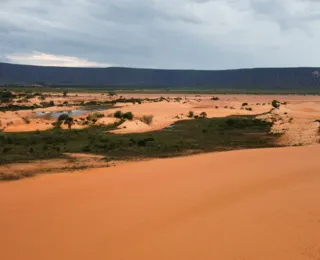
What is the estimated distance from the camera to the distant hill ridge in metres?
167

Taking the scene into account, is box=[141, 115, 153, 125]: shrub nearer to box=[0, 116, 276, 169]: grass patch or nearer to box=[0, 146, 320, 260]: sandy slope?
box=[0, 116, 276, 169]: grass patch

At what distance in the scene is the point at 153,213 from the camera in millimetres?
7695

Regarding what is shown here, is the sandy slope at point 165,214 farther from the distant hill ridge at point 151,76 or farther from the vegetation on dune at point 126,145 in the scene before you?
the distant hill ridge at point 151,76

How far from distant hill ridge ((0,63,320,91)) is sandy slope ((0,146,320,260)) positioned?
156m

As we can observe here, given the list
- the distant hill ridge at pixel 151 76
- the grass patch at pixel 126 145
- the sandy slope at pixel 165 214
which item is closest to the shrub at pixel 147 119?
the grass patch at pixel 126 145

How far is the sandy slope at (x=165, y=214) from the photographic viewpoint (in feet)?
19.7

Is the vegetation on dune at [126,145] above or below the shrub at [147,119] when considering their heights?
above

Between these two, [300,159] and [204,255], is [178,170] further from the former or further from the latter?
[204,255]

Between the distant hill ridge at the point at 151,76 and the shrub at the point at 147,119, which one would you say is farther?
the distant hill ridge at the point at 151,76

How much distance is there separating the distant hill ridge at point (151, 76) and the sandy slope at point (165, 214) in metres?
156

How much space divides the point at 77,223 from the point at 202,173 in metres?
4.74

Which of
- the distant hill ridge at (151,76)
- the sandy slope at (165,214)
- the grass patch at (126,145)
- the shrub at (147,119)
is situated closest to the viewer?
the sandy slope at (165,214)

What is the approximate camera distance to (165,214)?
762 cm

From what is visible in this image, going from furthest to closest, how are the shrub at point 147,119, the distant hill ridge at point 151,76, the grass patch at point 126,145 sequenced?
the distant hill ridge at point 151,76 → the shrub at point 147,119 → the grass patch at point 126,145
